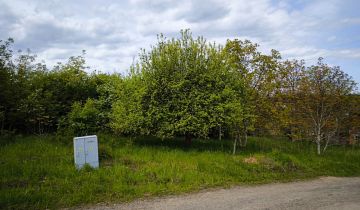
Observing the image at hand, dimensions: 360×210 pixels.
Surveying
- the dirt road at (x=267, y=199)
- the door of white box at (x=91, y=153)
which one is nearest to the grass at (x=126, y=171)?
the door of white box at (x=91, y=153)

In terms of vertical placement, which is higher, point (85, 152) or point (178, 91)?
point (178, 91)

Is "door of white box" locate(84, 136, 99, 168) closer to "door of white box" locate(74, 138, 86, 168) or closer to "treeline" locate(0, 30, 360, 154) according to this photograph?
"door of white box" locate(74, 138, 86, 168)

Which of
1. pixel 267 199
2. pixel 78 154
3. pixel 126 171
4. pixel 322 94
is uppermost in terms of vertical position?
pixel 322 94

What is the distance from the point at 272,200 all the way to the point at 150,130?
697 centimetres

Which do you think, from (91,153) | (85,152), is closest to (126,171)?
(91,153)

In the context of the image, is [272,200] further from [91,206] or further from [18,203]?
[18,203]

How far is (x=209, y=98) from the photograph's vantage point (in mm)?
13531

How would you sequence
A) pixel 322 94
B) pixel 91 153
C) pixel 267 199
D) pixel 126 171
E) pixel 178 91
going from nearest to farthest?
pixel 267 199
pixel 126 171
pixel 91 153
pixel 178 91
pixel 322 94

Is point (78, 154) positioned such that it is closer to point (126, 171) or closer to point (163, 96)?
point (126, 171)

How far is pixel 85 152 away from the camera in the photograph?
389 inches

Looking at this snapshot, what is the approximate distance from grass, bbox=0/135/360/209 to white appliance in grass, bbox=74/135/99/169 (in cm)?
36

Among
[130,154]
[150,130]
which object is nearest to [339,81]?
[150,130]

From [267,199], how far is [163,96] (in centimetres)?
711

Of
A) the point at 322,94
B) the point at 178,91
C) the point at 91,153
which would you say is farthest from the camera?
the point at 322,94
